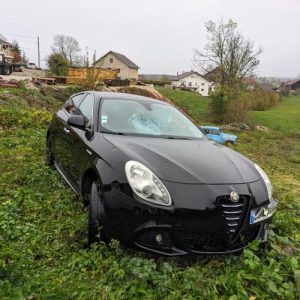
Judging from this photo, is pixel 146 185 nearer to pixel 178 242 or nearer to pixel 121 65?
pixel 178 242

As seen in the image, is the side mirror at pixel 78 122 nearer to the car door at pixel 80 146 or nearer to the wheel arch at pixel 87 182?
the car door at pixel 80 146

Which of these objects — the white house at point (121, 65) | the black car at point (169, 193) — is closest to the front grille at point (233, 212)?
the black car at point (169, 193)

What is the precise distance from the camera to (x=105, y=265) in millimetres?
3012

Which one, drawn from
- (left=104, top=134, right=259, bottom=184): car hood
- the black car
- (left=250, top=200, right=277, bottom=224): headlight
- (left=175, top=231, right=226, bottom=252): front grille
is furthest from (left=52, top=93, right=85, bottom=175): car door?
(left=250, top=200, right=277, bottom=224): headlight

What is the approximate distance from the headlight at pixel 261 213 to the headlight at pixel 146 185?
0.82 m

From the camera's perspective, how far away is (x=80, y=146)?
13.2ft

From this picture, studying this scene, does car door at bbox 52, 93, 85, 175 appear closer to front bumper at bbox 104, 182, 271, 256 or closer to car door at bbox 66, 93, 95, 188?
car door at bbox 66, 93, 95, 188

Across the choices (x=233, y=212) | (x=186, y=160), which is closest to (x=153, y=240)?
(x=233, y=212)

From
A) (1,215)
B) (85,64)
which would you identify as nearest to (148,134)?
(1,215)

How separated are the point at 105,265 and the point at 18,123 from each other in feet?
26.3

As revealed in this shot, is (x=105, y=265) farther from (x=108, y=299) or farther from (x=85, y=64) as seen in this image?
(x=85, y=64)

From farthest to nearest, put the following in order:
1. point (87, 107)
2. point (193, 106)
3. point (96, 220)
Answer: point (193, 106), point (87, 107), point (96, 220)

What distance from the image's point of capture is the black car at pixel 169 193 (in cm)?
281

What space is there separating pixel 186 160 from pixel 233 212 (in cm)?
67
